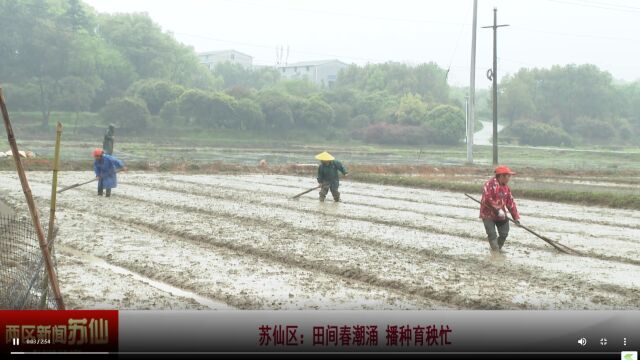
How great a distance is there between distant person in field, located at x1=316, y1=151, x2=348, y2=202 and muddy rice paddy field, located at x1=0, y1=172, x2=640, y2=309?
1.42 feet

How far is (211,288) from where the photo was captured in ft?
24.9

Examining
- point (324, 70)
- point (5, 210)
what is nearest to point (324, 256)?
point (5, 210)

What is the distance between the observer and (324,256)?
9.59m


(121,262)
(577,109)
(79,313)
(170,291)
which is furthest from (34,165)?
(577,109)

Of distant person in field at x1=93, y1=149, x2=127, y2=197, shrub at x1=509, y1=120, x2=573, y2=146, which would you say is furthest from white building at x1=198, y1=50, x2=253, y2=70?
distant person in field at x1=93, y1=149, x2=127, y2=197

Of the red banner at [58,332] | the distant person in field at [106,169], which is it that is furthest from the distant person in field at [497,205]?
the distant person in field at [106,169]

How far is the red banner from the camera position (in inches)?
142

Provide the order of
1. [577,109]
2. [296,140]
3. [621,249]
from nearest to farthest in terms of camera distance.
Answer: [621,249]
[296,140]
[577,109]

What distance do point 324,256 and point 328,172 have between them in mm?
7044

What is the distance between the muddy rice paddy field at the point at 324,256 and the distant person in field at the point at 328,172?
0.43m

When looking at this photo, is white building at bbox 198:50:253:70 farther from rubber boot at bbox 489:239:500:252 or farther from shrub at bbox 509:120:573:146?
rubber boot at bbox 489:239:500:252

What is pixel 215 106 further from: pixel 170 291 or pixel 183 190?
pixel 170 291

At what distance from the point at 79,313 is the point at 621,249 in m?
9.05

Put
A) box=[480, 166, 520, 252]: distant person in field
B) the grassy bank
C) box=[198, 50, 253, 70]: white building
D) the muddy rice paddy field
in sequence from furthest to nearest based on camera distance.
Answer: box=[198, 50, 253, 70]: white building
the grassy bank
box=[480, 166, 520, 252]: distant person in field
the muddy rice paddy field
